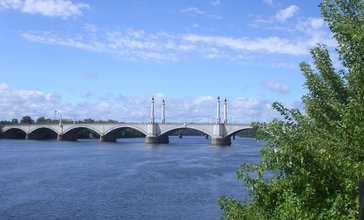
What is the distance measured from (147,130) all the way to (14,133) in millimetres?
→ 55191

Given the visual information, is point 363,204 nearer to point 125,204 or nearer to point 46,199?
point 125,204

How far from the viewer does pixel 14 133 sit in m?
160

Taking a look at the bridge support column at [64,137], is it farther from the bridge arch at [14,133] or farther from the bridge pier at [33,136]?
the bridge arch at [14,133]

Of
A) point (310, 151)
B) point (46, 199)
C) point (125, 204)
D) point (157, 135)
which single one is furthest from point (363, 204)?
point (157, 135)

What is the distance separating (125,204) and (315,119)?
2511cm

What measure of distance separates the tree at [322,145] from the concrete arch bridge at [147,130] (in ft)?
322

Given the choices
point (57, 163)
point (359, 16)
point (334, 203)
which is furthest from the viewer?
point (57, 163)

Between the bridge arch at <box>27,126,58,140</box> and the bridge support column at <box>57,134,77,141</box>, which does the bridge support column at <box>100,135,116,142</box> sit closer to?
the bridge support column at <box>57,134,77,141</box>

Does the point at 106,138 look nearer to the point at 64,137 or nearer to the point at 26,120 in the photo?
the point at 64,137

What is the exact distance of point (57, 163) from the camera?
62.7 meters

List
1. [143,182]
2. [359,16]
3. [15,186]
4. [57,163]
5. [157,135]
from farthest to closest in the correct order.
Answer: [157,135] < [57,163] < [143,182] < [15,186] < [359,16]

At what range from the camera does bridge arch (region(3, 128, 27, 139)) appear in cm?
15800

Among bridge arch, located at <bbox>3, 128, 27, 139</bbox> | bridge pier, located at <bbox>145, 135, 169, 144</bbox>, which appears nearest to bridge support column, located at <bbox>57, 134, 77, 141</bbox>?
bridge arch, located at <bbox>3, 128, 27, 139</bbox>

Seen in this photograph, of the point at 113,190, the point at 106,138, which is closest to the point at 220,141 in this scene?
the point at 106,138
